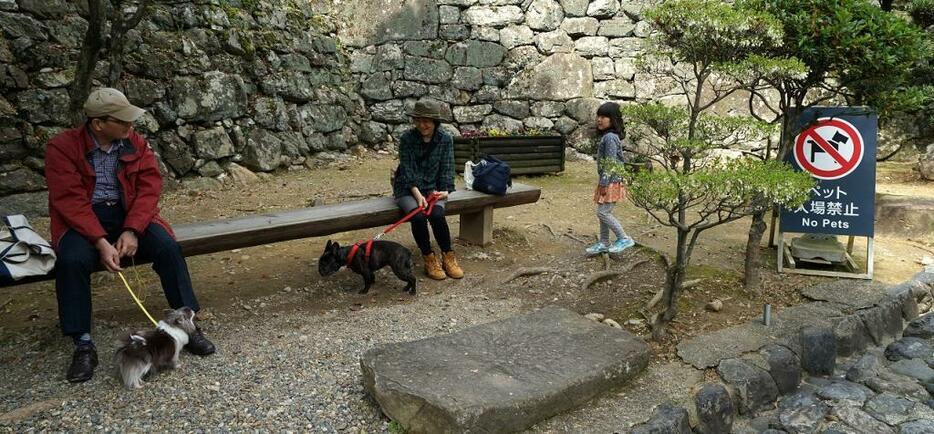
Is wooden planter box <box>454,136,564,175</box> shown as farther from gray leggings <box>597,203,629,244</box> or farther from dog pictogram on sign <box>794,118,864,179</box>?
dog pictogram on sign <box>794,118,864,179</box>

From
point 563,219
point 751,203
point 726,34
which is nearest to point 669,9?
point 726,34

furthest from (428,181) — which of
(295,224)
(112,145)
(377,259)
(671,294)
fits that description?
(112,145)

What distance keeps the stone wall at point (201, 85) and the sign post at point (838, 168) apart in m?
6.65

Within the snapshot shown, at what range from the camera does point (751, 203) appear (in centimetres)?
371

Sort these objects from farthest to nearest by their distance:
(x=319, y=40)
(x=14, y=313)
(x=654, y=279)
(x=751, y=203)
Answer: (x=319, y=40)
(x=654, y=279)
(x=14, y=313)
(x=751, y=203)

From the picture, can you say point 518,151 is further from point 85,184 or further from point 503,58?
point 85,184

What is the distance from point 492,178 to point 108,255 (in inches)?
124

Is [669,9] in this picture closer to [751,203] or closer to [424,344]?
[751,203]

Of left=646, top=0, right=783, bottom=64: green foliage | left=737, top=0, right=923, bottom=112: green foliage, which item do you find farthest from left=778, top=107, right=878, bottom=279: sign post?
left=646, top=0, right=783, bottom=64: green foliage

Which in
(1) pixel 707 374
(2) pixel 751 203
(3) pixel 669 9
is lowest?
(1) pixel 707 374

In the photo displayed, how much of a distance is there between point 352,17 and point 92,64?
6831mm

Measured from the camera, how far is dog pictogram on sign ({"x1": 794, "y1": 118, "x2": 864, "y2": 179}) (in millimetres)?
4887

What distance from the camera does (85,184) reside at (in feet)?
11.4

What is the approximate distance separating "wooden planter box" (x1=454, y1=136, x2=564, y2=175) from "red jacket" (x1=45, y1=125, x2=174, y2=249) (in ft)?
18.9
